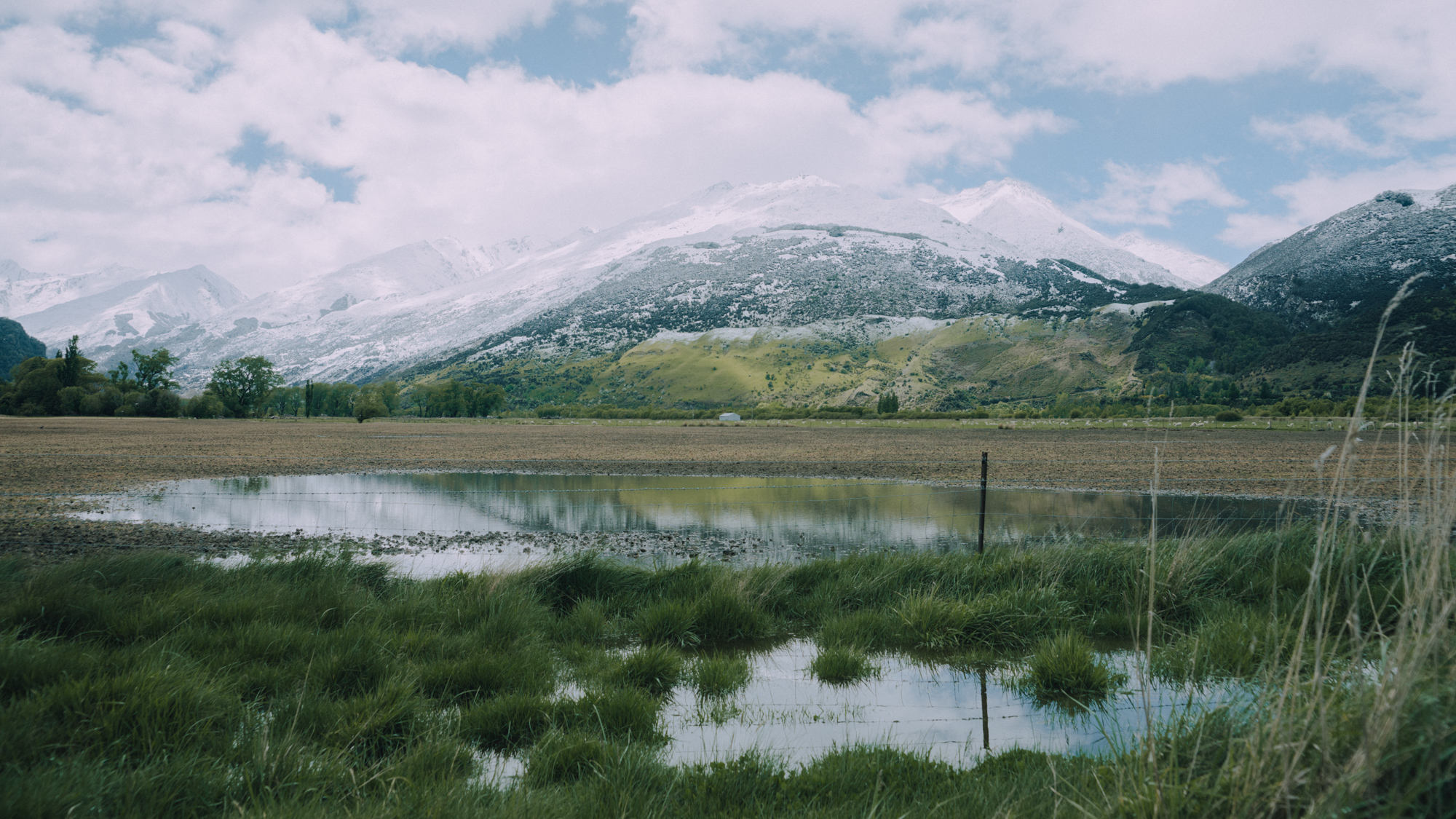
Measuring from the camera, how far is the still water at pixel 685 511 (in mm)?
12430

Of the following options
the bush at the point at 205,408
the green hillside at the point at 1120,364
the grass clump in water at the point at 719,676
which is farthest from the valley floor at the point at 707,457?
the green hillside at the point at 1120,364

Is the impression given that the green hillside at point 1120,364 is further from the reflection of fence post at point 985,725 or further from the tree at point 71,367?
the reflection of fence post at point 985,725

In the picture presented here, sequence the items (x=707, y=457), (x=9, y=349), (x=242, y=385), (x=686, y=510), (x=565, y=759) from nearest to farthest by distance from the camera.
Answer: (x=565, y=759)
(x=686, y=510)
(x=707, y=457)
(x=242, y=385)
(x=9, y=349)

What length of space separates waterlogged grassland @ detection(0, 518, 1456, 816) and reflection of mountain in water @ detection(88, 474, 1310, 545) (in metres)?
4.51

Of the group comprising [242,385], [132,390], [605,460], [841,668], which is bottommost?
[605,460]

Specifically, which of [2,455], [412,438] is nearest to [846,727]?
[2,455]

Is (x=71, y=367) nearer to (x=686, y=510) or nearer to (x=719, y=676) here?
(x=686, y=510)

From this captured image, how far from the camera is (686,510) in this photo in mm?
16094

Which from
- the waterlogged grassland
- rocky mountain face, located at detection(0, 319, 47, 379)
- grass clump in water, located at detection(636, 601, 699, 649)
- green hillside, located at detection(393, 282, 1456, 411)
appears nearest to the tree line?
green hillside, located at detection(393, 282, 1456, 411)

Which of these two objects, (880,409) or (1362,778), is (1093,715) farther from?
(880,409)

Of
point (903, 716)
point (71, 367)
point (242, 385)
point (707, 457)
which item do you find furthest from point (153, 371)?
point (903, 716)

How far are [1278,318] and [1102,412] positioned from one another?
14442cm

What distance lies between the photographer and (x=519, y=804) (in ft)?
9.89

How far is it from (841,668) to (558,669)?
2.20m
